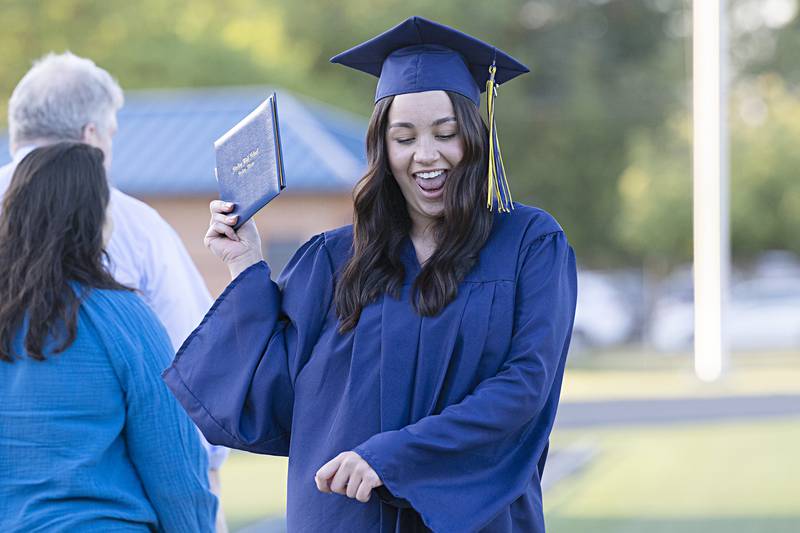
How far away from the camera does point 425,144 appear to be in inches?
110

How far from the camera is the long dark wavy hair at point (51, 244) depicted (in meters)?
2.84

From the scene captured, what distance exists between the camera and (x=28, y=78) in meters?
3.84

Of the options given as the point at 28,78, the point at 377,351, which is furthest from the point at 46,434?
the point at 28,78

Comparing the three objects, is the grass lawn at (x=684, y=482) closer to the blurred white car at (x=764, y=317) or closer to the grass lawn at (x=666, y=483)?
the grass lawn at (x=666, y=483)

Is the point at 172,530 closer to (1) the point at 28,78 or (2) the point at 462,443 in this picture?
(2) the point at 462,443

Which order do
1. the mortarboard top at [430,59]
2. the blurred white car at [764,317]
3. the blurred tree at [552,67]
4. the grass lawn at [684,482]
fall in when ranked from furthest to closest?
the blurred tree at [552,67], the blurred white car at [764,317], the grass lawn at [684,482], the mortarboard top at [430,59]

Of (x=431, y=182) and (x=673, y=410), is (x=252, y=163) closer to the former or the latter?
(x=431, y=182)

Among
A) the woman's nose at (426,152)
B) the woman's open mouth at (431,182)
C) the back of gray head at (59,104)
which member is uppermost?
the back of gray head at (59,104)

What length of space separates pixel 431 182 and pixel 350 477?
70 cm

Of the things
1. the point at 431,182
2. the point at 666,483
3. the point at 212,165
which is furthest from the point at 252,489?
the point at 212,165

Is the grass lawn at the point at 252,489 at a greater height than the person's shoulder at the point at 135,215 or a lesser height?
lesser

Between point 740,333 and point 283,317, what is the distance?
86.1ft

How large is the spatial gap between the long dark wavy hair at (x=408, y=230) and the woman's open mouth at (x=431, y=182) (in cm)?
2

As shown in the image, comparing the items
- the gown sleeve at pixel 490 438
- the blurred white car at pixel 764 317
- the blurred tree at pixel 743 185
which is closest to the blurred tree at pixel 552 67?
the blurred tree at pixel 743 185
